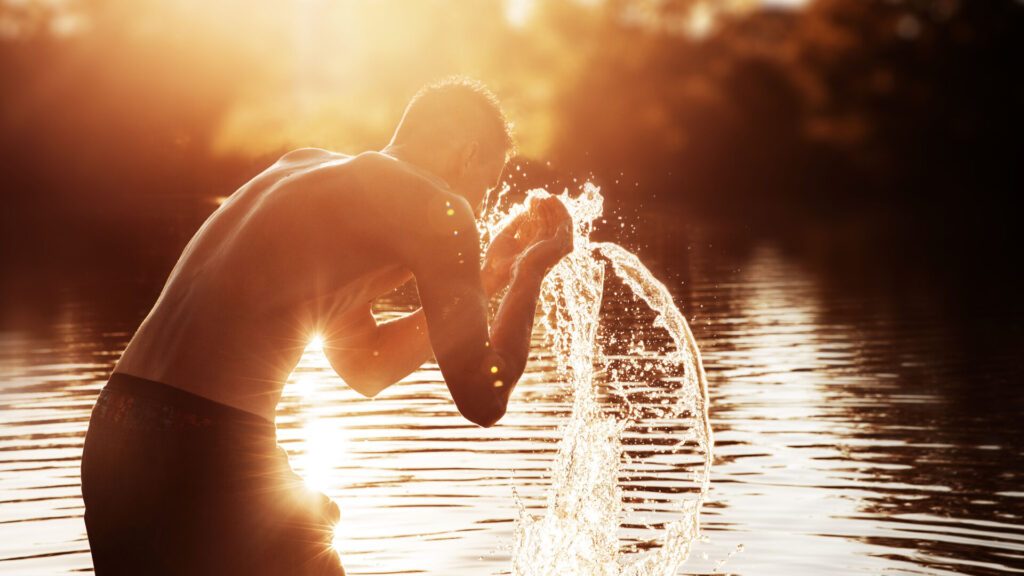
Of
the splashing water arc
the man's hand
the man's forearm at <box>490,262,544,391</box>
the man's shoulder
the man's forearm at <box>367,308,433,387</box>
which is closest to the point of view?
the man's shoulder

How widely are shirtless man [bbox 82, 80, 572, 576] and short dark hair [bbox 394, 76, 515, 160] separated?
0.78 feet

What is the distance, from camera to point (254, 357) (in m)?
4.29

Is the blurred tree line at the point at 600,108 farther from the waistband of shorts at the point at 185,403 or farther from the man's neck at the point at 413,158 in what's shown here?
the waistband of shorts at the point at 185,403

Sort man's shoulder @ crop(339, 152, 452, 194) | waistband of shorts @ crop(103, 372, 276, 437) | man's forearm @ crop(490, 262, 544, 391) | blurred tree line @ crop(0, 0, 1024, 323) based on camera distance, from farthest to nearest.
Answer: blurred tree line @ crop(0, 0, 1024, 323)
man's forearm @ crop(490, 262, 544, 391)
man's shoulder @ crop(339, 152, 452, 194)
waistband of shorts @ crop(103, 372, 276, 437)

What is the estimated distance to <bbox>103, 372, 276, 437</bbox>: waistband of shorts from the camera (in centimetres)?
424

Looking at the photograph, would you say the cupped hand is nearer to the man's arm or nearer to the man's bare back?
the man's arm

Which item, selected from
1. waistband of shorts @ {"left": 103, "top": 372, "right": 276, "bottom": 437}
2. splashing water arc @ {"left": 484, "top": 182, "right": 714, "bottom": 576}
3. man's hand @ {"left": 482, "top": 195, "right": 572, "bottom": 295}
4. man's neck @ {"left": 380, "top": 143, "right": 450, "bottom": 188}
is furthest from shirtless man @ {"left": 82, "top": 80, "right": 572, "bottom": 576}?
splashing water arc @ {"left": 484, "top": 182, "right": 714, "bottom": 576}

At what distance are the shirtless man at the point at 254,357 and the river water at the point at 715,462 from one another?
4363 mm

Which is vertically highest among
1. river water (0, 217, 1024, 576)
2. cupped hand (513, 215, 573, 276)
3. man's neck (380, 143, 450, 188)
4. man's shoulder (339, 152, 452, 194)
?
man's neck (380, 143, 450, 188)

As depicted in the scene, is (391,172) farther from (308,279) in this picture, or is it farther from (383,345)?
(383,345)

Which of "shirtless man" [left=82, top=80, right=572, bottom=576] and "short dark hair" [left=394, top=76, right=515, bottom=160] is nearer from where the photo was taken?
A: "shirtless man" [left=82, top=80, right=572, bottom=576]

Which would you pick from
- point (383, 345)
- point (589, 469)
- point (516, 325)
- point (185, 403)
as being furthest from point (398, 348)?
point (589, 469)

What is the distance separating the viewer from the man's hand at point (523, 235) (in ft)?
17.3

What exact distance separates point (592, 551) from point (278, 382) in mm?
Answer: 3976
